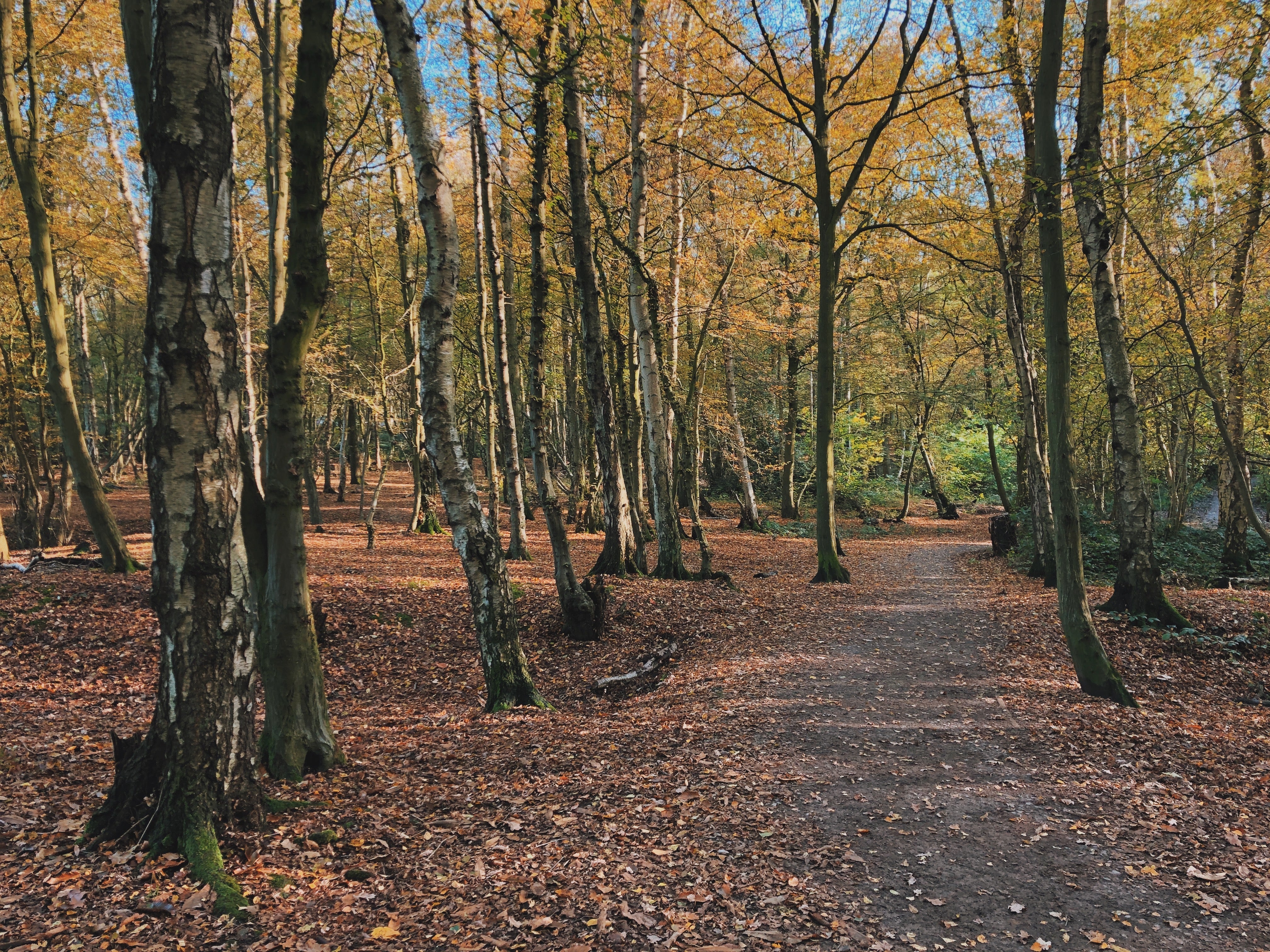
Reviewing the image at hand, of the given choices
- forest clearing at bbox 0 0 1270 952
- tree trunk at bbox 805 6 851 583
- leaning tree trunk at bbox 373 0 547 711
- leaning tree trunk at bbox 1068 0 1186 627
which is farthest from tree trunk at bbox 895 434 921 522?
leaning tree trunk at bbox 373 0 547 711

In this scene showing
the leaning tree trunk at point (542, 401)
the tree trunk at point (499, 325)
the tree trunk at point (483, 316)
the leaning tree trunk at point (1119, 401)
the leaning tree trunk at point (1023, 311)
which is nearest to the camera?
the leaning tree trunk at point (1119, 401)

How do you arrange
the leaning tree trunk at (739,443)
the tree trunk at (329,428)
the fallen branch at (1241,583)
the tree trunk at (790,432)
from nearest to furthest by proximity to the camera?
the fallen branch at (1241,583)
the tree trunk at (329,428)
the leaning tree trunk at (739,443)
the tree trunk at (790,432)

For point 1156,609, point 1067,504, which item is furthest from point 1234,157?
point 1067,504

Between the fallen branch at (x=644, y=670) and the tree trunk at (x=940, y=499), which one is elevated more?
the tree trunk at (x=940, y=499)

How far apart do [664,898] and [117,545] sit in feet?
34.9

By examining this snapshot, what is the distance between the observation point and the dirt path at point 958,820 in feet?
10.7

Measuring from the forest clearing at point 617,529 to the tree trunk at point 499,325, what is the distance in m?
0.12

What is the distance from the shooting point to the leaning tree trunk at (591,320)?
30.0 ft

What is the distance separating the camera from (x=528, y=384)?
884 cm

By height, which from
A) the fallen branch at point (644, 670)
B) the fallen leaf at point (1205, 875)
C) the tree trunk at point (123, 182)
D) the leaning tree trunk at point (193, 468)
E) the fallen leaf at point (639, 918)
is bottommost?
the fallen branch at point (644, 670)

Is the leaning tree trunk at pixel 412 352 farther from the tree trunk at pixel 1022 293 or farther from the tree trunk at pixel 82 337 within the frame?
the tree trunk at pixel 1022 293

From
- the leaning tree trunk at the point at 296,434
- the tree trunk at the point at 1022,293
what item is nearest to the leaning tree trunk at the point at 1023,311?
the tree trunk at the point at 1022,293

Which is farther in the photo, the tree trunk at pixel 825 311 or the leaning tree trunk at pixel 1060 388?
the tree trunk at pixel 825 311

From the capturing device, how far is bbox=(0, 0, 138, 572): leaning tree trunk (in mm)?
9422
